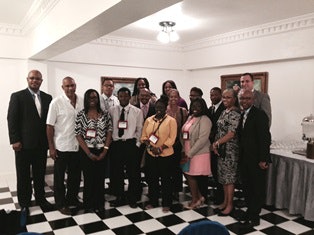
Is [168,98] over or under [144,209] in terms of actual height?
over

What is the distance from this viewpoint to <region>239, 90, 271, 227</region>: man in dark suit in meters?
2.92

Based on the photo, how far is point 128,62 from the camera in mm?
5988

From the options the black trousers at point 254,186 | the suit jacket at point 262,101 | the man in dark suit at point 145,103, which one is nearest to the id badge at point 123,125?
the man in dark suit at point 145,103

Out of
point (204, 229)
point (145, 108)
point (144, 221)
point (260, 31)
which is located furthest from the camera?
point (260, 31)

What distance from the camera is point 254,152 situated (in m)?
2.95

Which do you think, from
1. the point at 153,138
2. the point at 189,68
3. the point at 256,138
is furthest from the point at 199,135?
the point at 189,68

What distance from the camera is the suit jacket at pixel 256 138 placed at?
291 cm

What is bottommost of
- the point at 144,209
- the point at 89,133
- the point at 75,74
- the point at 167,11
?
the point at 144,209

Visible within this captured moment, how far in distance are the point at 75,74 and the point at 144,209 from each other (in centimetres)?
310

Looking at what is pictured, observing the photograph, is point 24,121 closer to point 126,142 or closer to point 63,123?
point 63,123

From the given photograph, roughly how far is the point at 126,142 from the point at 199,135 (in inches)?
33.5

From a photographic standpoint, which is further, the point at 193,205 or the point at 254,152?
the point at 193,205

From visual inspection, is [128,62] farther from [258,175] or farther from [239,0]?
[258,175]

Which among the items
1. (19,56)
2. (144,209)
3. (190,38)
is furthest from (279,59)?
(19,56)
